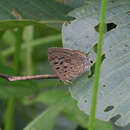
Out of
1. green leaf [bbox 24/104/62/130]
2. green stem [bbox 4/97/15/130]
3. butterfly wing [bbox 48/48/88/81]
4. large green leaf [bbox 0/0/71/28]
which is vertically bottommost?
green stem [bbox 4/97/15/130]

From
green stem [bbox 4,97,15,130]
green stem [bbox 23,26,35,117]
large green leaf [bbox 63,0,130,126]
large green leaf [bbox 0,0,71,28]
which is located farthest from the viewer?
green stem [bbox 23,26,35,117]

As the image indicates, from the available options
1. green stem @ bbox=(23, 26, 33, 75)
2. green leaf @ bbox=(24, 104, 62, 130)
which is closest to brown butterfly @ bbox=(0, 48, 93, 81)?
green leaf @ bbox=(24, 104, 62, 130)

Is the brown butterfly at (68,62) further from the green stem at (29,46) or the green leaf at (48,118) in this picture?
the green stem at (29,46)

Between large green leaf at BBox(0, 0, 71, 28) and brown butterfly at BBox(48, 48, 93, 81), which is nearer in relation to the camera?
brown butterfly at BBox(48, 48, 93, 81)

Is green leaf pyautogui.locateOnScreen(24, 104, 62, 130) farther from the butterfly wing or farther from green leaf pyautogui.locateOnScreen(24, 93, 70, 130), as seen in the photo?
the butterfly wing

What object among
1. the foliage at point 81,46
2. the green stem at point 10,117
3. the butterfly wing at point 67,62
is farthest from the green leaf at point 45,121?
the butterfly wing at point 67,62

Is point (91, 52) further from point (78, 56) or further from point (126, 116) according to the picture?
point (126, 116)

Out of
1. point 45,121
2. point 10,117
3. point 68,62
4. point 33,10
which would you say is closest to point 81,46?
point 68,62

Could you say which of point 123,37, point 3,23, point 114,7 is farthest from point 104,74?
point 3,23
